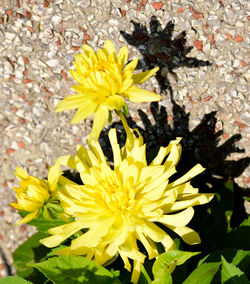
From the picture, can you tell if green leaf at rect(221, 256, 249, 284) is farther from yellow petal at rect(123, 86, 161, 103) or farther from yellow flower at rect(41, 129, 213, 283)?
yellow petal at rect(123, 86, 161, 103)

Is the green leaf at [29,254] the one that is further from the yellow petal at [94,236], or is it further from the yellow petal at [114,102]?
the yellow petal at [114,102]

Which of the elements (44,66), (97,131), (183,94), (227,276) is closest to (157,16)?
(183,94)

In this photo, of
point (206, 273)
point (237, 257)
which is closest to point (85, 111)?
point (206, 273)

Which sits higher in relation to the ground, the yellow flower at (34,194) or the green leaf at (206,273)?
the yellow flower at (34,194)

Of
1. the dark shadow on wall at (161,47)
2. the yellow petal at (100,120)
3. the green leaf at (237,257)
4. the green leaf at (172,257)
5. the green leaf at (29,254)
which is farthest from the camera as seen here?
the green leaf at (29,254)

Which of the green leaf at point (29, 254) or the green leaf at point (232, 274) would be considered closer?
the green leaf at point (232, 274)

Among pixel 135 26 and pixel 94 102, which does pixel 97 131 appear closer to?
pixel 94 102

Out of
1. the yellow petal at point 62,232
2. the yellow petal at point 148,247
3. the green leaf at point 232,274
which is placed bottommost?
the green leaf at point 232,274

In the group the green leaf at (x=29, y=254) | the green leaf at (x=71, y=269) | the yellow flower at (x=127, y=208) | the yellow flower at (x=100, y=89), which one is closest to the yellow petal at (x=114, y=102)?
the yellow flower at (x=100, y=89)
